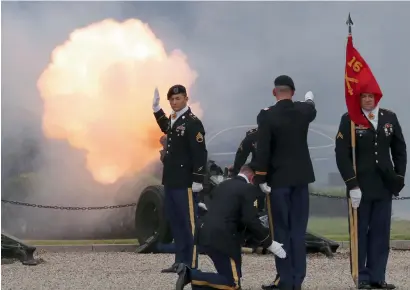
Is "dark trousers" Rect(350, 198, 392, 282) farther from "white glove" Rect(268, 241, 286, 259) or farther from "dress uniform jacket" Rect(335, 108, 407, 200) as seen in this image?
"white glove" Rect(268, 241, 286, 259)

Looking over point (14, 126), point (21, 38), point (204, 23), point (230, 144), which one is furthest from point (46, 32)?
point (230, 144)

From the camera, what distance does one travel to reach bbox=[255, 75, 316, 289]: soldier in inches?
249

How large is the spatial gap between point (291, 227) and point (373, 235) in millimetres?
698

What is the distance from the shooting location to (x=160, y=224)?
9.77 metres

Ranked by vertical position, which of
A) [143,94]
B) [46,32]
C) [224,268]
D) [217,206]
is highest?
[46,32]

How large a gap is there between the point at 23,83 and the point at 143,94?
1375 mm

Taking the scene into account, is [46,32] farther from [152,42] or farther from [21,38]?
[152,42]

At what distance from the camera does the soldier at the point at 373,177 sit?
660 cm

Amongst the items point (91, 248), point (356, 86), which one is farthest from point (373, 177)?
point (91, 248)

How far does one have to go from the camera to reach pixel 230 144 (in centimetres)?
1034

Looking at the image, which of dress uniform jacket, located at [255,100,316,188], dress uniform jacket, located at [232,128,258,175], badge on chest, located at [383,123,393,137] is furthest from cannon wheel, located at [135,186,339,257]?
dress uniform jacket, located at [255,100,316,188]

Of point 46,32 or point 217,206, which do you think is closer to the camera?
point 217,206

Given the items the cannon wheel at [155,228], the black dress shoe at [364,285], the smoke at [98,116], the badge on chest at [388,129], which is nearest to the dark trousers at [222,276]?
the black dress shoe at [364,285]

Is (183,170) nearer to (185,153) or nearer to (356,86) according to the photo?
(185,153)
